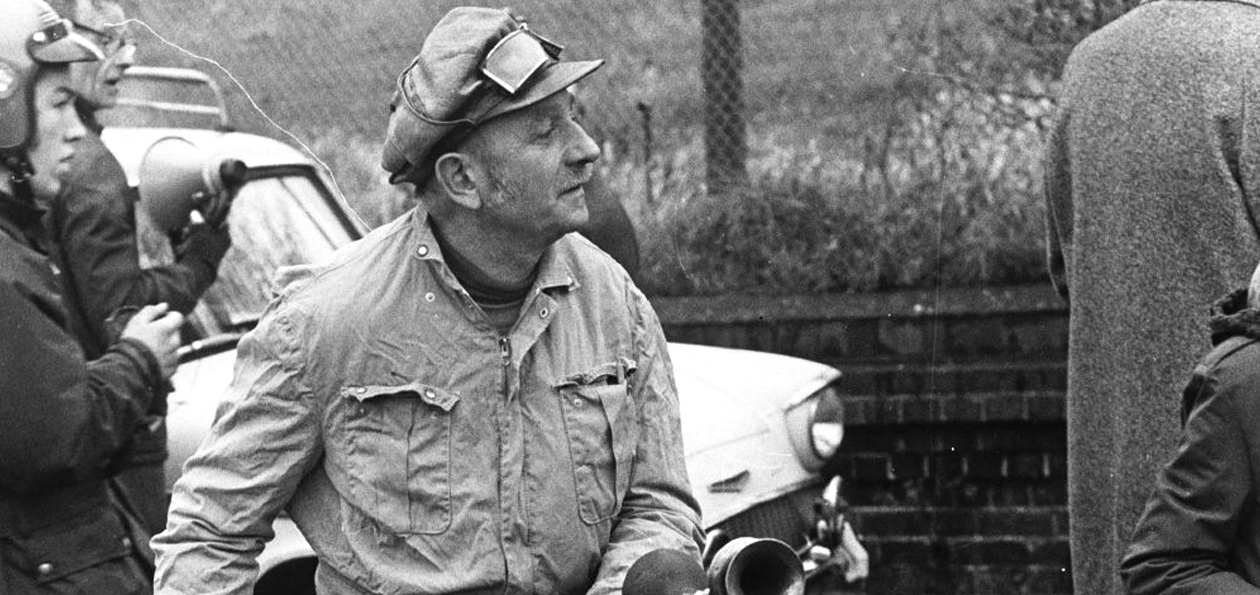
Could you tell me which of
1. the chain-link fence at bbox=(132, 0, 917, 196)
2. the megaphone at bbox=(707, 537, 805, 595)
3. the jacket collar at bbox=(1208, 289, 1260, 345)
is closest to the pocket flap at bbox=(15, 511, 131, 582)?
the megaphone at bbox=(707, 537, 805, 595)

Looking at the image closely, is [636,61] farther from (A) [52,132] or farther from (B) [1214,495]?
(B) [1214,495]

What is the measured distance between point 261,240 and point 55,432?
1904 mm

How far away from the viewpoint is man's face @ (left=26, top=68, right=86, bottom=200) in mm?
5070

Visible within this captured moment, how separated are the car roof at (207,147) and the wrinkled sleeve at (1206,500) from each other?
3.29 m

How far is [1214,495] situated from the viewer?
3744mm

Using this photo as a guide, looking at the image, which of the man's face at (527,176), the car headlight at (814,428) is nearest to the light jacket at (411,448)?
the man's face at (527,176)

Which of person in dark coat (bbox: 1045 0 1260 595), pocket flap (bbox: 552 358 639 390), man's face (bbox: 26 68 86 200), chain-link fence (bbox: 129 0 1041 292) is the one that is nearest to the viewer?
pocket flap (bbox: 552 358 639 390)

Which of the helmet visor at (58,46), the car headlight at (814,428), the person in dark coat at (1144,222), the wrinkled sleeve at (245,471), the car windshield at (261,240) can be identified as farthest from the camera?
the car headlight at (814,428)

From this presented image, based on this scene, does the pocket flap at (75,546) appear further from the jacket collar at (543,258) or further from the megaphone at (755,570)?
the megaphone at (755,570)

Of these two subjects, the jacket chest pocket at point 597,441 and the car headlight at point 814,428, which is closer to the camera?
the jacket chest pocket at point 597,441

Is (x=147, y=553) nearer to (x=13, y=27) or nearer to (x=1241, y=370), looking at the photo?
(x=13, y=27)

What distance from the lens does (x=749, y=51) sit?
9.02 meters

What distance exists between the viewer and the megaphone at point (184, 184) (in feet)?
19.9

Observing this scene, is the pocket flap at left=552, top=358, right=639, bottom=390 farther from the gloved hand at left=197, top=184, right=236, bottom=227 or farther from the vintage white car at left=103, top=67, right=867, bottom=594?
the gloved hand at left=197, top=184, right=236, bottom=227
